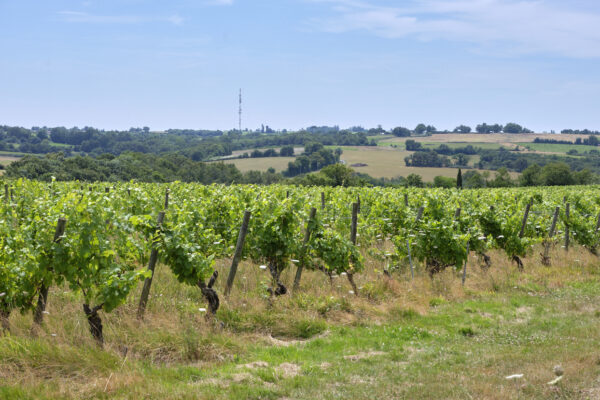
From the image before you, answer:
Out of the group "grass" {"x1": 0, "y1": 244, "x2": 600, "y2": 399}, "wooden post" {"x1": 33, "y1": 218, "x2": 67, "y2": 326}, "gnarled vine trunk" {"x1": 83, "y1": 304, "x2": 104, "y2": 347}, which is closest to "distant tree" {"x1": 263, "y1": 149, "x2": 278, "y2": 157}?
"grass" {"x1": 0, "y1": 244, "x2": 600, "y2": 399}

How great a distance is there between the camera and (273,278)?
30.1 ft

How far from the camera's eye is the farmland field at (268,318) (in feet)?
18.0

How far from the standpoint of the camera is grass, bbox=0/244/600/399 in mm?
5355

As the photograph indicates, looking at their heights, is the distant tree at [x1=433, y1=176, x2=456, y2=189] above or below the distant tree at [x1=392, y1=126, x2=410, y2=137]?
below

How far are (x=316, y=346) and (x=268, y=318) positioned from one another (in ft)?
3.42

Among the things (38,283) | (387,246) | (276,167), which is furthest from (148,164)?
(38,283)

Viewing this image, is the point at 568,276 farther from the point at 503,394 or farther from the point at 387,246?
the point at 503,394

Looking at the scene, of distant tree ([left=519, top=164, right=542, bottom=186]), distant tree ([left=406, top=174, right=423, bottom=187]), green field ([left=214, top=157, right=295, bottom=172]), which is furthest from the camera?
green field ([left=214, top=157, right=295, bottom=172])

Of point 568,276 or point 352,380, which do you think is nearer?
point 352,380

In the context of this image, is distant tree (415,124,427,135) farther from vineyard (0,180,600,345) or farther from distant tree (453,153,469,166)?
vineyard (0,180,600,345)

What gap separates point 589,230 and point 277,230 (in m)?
10.5

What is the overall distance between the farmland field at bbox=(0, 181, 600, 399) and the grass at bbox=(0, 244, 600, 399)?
25 mm

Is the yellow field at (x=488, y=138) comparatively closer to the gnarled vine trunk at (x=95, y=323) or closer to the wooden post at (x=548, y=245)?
the wooden post at (x=548, y=245)

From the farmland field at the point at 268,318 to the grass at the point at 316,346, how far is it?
1.0 inches
